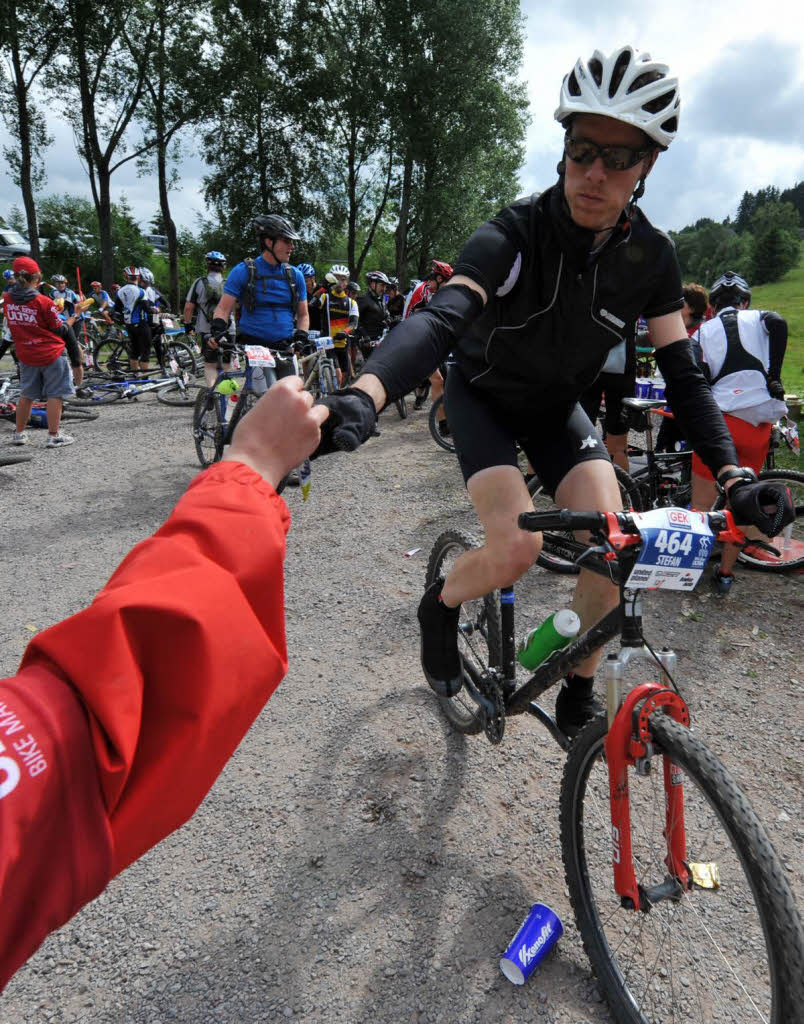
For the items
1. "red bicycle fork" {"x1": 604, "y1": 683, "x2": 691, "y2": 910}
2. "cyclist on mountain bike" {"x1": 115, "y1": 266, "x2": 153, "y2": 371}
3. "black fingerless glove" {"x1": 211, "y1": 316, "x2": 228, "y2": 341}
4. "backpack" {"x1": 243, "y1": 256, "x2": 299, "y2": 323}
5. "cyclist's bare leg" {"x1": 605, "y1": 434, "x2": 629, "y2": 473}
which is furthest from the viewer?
"cyclist on mountain bike" {"x1": 115, "y1": 266, "x2": 153, "y2": 371}

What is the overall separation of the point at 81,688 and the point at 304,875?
2.07m

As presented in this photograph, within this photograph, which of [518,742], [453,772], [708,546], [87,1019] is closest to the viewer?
[708,546]

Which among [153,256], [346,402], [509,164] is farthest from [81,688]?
[153,256]

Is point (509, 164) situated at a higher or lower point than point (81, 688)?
higher

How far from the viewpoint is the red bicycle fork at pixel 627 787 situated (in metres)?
1.71

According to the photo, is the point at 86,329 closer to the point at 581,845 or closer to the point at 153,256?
the point at 581,845

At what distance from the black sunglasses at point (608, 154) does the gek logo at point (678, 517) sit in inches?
50.1

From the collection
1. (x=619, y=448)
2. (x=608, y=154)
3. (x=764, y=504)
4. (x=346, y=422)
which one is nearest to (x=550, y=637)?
(x=764, y=504)

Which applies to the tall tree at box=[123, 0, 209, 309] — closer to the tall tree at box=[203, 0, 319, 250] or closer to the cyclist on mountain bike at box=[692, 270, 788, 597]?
the tall tree at box=[203, 0, 319, 250]

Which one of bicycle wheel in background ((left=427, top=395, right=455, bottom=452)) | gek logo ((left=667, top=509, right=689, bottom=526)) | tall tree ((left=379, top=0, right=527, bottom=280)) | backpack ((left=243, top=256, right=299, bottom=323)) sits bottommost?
bicycle wheel in background ((left=427, top=395, right=455, bottom=452))

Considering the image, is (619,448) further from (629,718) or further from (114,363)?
(114,363)

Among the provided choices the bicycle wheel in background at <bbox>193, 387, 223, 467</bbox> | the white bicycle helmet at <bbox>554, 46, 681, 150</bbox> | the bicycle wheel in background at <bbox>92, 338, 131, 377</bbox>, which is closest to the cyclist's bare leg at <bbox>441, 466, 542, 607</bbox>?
the white bicycle helmet at <bbox>554, 46, 681, 150</bbox>

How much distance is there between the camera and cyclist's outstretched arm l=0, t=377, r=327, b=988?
0.62 meters

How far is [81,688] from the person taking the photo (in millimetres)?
640
